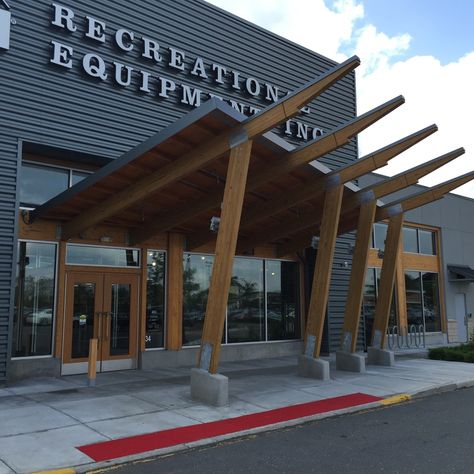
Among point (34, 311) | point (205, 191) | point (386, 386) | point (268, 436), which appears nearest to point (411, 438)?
point (268, 436)

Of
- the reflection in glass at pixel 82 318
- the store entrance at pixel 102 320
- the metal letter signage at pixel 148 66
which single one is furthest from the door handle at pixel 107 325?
the metal letter signage at pixel 148 66

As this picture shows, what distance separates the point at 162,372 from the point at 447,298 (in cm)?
1584

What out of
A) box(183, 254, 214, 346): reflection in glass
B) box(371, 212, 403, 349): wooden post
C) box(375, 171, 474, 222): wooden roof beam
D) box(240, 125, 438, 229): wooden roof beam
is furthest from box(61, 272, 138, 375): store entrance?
box(375, 171, 474, 222): wooden roof beam

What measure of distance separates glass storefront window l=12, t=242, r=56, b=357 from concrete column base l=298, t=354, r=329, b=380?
18.8 feet

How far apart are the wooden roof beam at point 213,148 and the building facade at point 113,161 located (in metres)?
0.30

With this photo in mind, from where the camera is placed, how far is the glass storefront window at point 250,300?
1427cm

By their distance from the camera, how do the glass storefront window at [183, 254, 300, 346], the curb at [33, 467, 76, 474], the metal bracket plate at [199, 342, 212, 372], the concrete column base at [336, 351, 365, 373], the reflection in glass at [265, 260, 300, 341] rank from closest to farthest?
1. the curb at [33, 467, 76, 474]
2. the metal bracket plate at [199, 342, 212, 372]
3. the concrete column base at [336, 351, 365, 373]
4. the glass storefront window at [183, 254, 300, 346]
5. the reflection in glass at [265, 260, 300, 341]

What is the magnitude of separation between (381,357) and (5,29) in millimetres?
12039

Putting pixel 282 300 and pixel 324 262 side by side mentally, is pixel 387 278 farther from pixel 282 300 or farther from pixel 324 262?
pixel 282 300

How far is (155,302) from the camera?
530 inches

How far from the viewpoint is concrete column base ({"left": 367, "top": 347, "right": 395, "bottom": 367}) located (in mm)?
13727

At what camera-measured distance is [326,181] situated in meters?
11.3

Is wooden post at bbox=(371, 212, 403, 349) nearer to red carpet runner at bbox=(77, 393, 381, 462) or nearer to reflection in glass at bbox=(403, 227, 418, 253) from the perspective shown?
red carpet runner at bbox=(77, 393, 381, 462)

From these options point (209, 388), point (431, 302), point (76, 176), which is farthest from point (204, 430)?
point (431, 302)
